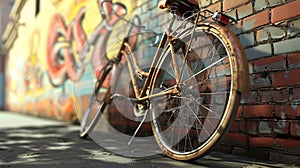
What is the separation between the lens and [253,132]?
7.10 feet

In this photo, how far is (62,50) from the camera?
654 centimetres

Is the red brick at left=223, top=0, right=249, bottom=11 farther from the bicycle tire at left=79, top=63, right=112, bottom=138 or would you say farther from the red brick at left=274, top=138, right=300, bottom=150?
the bicycle tire at left=79, top=63, right=112, bottom=138

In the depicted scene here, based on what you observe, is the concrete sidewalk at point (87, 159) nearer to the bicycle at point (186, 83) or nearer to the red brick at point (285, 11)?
the bicycle at point (186, 83)

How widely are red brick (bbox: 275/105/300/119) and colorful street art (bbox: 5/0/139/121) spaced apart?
1.98m

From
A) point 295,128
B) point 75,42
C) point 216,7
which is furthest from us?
point 75,42

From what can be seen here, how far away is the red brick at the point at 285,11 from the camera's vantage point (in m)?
1.90

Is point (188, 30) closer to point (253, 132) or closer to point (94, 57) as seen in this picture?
point (253, 132)

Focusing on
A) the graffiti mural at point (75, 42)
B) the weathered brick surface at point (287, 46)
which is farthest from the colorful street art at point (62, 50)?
the weathered brick surface at point (287, 46)

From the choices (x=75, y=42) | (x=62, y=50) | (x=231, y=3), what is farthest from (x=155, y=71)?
(x=62, y=50)

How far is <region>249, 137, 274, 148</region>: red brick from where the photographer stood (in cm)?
203

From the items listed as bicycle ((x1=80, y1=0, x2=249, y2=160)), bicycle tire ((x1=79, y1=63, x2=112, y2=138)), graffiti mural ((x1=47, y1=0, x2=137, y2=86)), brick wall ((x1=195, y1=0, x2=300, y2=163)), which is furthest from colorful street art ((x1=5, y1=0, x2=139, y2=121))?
brick wall ((x1=195, y1=0, x2=300, y2=163))

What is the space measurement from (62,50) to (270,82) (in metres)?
5.48

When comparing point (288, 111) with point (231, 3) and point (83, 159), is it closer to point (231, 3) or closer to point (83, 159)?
point (231, 3)

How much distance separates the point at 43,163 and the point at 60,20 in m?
5.32
